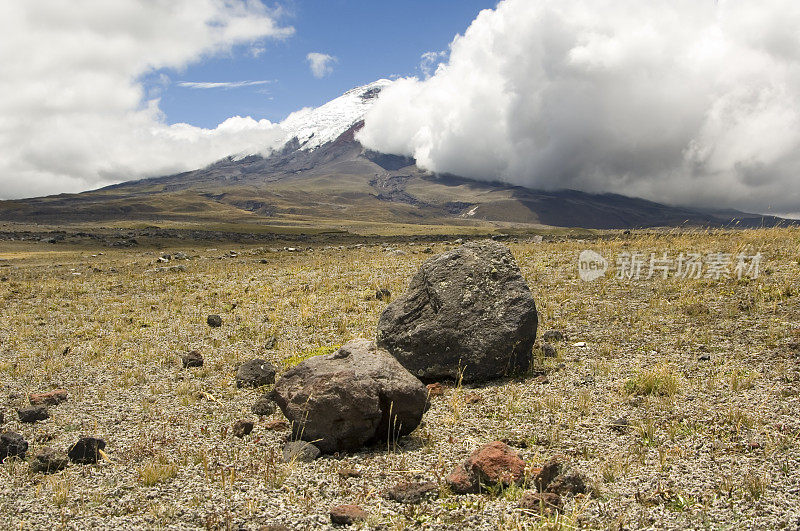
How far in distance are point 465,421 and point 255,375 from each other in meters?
6.14

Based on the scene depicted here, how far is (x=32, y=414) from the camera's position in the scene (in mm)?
10984

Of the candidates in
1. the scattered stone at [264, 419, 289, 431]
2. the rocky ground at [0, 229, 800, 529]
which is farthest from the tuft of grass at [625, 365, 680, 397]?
the scattered stone at [264, 419, 289, 431]

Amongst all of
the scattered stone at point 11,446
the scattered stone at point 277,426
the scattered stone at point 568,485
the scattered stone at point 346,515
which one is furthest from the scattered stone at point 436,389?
the scattered stone at point 11,446

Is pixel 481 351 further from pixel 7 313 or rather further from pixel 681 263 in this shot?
pixel 7 313

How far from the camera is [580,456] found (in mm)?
8273

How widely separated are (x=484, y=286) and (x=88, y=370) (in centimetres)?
1232

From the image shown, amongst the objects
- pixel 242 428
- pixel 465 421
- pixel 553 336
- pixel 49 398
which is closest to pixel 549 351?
pixel 553 336

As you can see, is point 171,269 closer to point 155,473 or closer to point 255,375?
point 255,375

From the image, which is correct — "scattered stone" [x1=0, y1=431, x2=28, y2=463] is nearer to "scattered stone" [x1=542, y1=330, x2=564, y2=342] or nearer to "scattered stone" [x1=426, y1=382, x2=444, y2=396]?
"scattered stone" [x1=426, y1=382, x2=444, y2=396]

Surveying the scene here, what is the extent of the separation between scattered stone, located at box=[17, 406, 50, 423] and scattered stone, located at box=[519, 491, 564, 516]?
1080 cm

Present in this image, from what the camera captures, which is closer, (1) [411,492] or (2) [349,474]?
(1) [411,492]

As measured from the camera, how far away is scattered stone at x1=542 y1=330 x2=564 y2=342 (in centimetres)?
1498

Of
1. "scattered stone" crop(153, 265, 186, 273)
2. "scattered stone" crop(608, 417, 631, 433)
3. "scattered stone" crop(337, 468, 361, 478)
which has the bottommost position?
"scattered stone" crop(337, 468, 361, 478)

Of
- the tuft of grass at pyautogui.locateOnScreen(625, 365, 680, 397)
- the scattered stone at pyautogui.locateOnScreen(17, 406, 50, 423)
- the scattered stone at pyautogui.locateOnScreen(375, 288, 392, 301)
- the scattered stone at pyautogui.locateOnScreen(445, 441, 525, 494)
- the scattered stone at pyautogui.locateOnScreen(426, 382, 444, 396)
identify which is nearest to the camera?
the scattered stone at pyautogui.locateOnScreen(445, 441, 525, 494)
